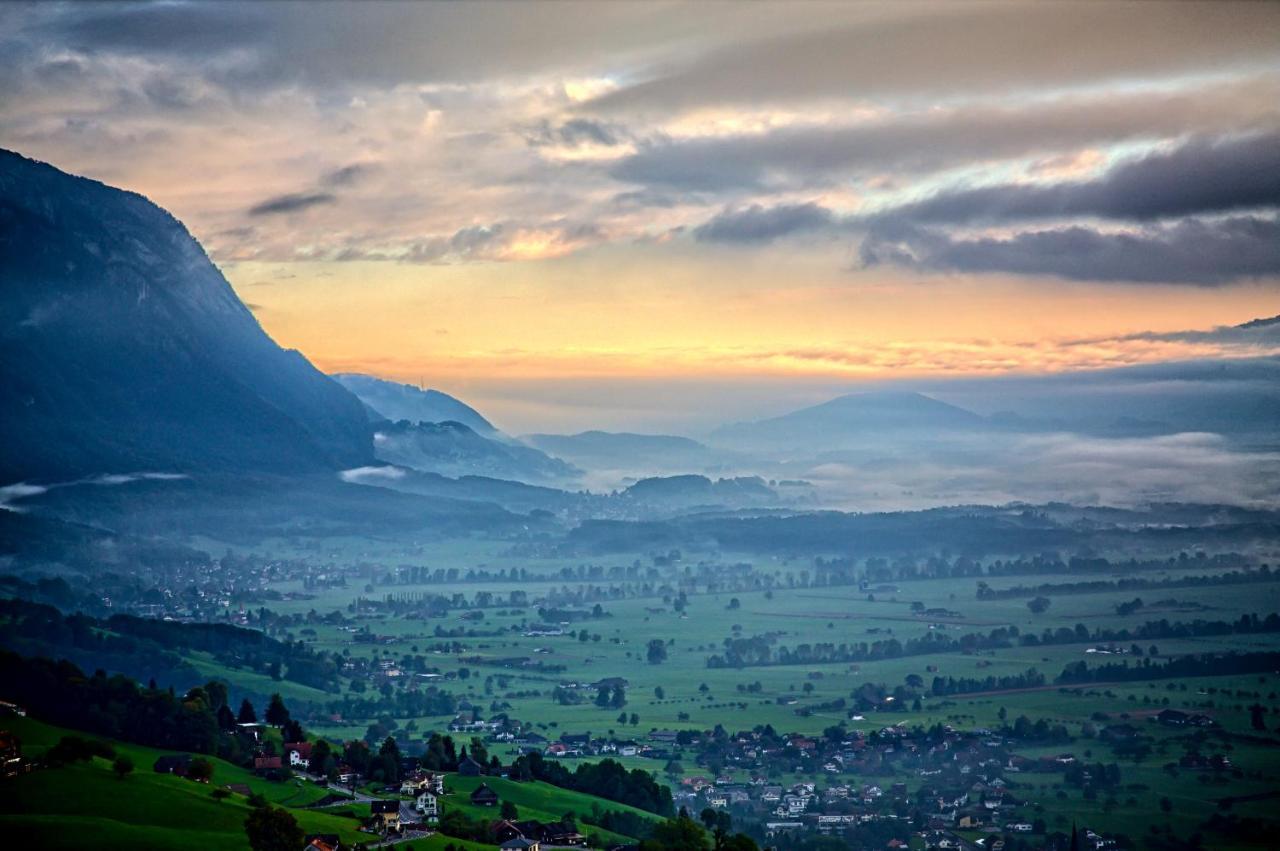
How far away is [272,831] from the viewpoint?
52.0 metres

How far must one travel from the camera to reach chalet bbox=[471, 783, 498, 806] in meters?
67.9

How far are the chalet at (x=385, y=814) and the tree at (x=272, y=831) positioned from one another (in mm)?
6472

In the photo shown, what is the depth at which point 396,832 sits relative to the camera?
5856 centimetres

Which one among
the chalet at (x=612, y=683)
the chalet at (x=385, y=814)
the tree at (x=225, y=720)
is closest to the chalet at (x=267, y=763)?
the tree at (x=225, y=720)

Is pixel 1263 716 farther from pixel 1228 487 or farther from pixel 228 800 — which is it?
pixel 1228 487

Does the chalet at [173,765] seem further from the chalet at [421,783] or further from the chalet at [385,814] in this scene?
the chalet at [421,783]

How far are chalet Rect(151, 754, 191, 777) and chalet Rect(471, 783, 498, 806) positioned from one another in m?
11.2

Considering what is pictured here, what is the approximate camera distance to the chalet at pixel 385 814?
194 ft

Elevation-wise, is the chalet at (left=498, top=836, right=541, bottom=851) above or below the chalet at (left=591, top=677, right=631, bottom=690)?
above

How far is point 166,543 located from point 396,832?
146 meters

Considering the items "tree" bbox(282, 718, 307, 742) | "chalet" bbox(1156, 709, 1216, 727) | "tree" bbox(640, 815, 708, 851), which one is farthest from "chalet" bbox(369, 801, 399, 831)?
"chalet" bbox(1156, 709, 1216, 727)

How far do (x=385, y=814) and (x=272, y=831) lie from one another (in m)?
8.41

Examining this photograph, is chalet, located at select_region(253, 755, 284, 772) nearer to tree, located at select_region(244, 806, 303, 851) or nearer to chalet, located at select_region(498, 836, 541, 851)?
chalet, located at select_region(498, 836, 541, 851)

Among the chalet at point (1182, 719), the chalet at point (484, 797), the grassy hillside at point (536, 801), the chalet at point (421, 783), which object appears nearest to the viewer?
the grassy hillside at point (536, 801)
